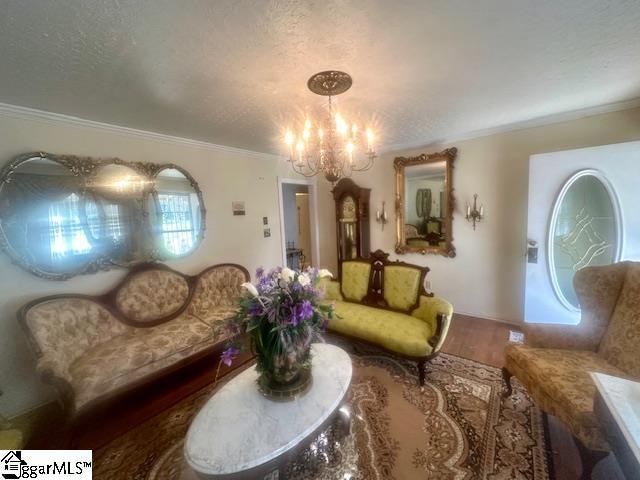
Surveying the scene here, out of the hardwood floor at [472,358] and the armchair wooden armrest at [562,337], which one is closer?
the hardwood floor at [472,358]

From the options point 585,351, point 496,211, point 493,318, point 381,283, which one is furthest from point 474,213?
point 585,351

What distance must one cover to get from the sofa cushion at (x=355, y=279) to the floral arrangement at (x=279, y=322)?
1.47m

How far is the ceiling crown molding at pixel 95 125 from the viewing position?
1.85 m

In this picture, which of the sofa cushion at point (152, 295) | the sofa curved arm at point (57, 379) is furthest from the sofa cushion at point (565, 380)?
the sofa cushion at point (152, 295)

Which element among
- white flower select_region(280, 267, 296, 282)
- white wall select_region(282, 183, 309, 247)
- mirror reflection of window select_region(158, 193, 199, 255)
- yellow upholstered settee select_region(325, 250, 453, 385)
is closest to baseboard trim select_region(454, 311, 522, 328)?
yellow upholstered settee select_region(325, 250, 453, 385)

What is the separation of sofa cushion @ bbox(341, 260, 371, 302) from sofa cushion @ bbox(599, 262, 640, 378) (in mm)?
1795

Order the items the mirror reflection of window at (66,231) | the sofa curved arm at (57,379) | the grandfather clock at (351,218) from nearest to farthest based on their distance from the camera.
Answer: the sofa curved arm at (57,379) < the mirror reflection of window at (66,231) < the grandfather clock at (351,218)

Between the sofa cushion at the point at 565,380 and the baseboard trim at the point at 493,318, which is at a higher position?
the sofa cushion at the point at 565,380

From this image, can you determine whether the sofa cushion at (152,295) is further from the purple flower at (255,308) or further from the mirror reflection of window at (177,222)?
the purple flower at (255,308)

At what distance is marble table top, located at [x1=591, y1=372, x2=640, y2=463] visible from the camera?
78cm

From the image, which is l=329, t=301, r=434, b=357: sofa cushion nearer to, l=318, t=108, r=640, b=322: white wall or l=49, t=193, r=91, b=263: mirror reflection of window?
l=318, t=108, r=640, b=322: white wall

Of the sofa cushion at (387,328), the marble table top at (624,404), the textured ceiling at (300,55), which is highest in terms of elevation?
the textured ceiling at (300,55)

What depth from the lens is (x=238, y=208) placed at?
3365 millimetres

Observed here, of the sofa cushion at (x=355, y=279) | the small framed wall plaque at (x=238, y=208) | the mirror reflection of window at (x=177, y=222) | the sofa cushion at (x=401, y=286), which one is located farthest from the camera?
the small framed wall plaque at (x=238, y=208)
